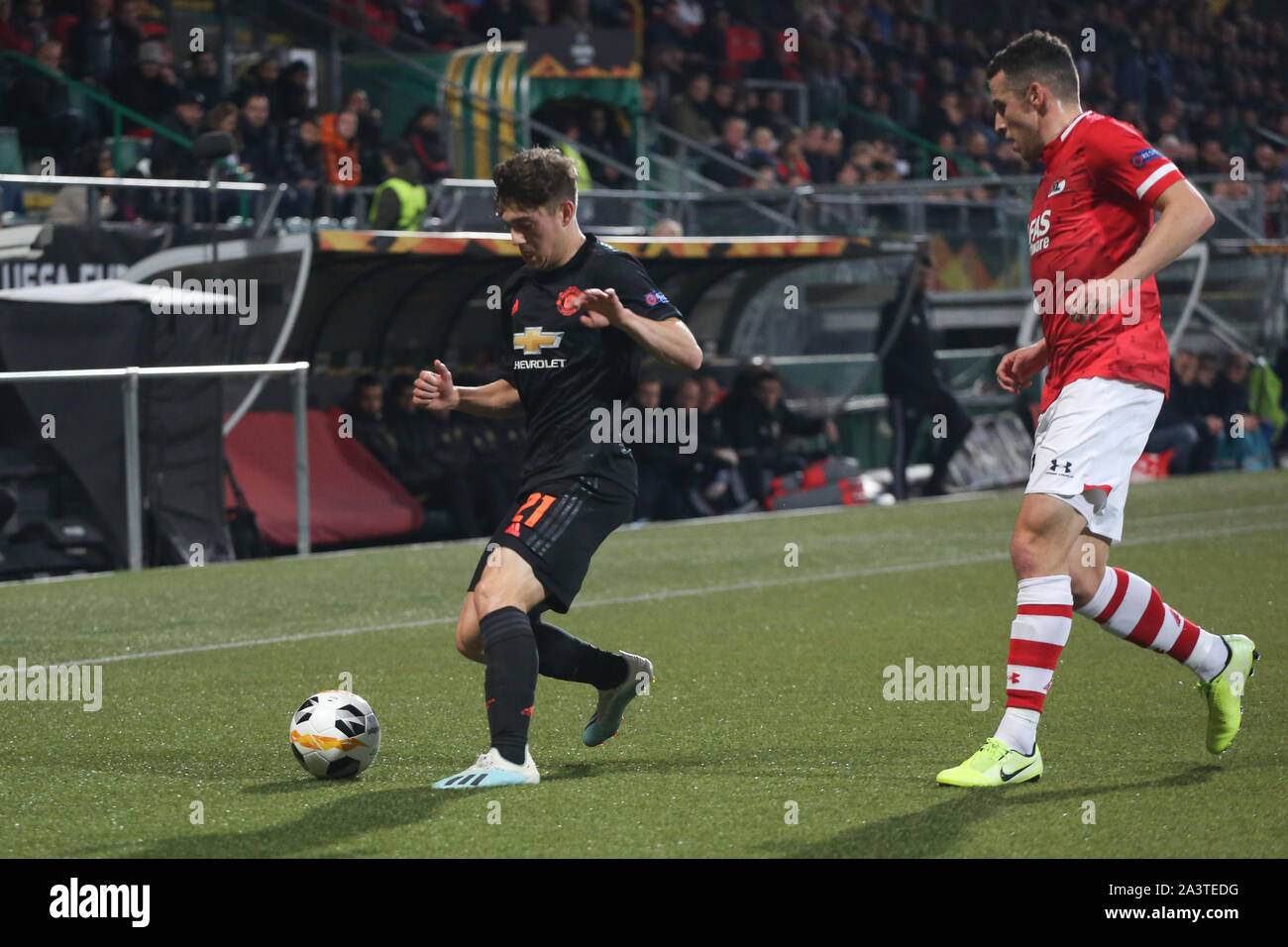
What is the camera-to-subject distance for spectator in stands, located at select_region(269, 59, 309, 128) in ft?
48.7

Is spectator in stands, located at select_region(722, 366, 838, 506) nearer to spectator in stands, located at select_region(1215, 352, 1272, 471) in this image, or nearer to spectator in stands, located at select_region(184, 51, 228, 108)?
spectator in stands, located at select_region(184, 51, 228, 108)

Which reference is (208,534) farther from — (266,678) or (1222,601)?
(1222,601)

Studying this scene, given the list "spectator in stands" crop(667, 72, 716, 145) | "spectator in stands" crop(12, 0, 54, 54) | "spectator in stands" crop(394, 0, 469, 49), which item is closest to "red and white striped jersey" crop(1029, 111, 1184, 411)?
"spectator in stands" crop(12, 0, 54, 54)

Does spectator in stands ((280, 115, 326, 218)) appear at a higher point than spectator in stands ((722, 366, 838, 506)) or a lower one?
higher

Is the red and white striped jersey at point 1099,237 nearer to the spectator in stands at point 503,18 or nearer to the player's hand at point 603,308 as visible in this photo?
the player's hand at point 603,308

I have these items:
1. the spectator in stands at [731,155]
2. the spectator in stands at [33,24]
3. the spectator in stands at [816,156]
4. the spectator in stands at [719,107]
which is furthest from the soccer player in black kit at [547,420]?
the spectator in stands at [719,107]

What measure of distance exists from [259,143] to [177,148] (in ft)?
3.49

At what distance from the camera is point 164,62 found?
1467 centimetres

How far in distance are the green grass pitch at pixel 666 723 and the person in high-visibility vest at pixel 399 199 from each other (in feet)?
9.54

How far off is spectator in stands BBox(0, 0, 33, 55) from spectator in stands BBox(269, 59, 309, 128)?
193 centimetres

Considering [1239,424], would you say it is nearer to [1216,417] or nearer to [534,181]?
[1216,417]

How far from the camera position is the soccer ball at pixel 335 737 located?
16.3 ft

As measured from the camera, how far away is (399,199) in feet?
42.8
